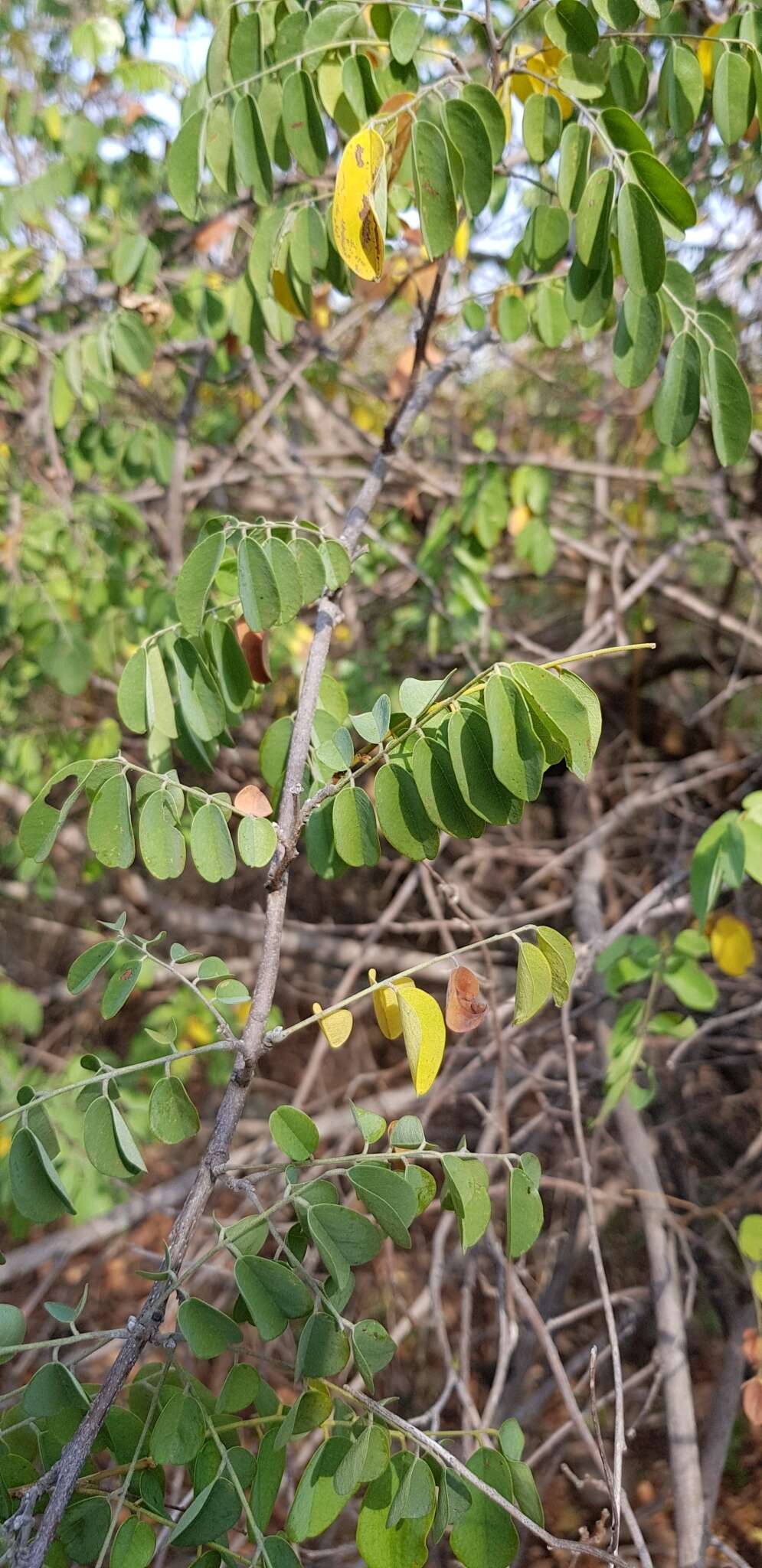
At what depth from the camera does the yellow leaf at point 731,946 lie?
1562 millimetres

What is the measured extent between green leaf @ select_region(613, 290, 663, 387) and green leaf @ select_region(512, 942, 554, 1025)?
0.55 meters

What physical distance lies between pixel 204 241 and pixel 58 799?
5.63ft

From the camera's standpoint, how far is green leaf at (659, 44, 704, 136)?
105 centimetres

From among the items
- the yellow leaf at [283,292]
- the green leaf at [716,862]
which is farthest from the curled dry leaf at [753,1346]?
the yellow leaf at [283,292]

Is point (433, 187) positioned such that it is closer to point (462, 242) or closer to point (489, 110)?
point (489, 110)

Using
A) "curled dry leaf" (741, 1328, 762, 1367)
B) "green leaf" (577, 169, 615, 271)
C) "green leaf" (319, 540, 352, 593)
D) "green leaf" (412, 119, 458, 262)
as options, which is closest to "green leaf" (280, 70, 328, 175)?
"green leaf" (412, 119, 458, 262)

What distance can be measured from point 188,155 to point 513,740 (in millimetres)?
735

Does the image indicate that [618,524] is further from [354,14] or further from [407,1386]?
[407,1386]

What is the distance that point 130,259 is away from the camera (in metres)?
1.76

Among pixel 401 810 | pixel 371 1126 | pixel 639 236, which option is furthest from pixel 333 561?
pixel 371 1126

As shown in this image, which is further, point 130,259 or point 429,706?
point 130,259

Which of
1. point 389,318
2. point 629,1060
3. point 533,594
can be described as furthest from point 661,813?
point 389,318

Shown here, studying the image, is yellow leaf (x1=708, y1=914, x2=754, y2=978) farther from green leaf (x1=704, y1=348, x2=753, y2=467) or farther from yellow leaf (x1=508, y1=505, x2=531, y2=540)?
yellow leaf (x1=508, y1=505, x2=531, y2=540)

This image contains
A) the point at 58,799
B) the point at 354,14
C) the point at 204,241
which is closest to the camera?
the point at 354,14
